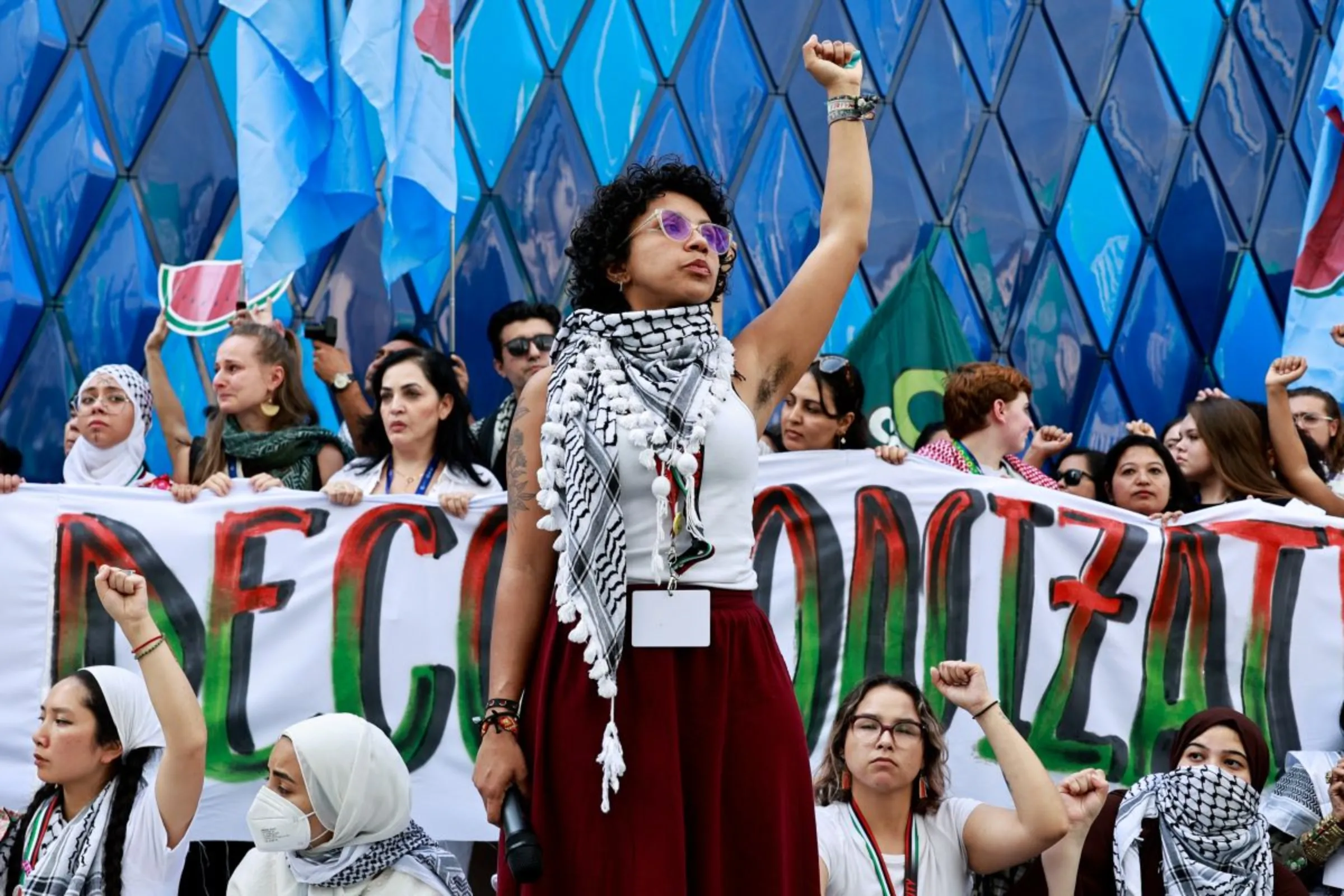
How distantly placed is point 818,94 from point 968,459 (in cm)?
458

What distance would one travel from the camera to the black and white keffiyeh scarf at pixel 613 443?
2.60m

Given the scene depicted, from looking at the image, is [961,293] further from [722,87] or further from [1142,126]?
[722,87]

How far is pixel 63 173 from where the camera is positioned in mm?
8688

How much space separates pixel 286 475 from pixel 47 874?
164cm

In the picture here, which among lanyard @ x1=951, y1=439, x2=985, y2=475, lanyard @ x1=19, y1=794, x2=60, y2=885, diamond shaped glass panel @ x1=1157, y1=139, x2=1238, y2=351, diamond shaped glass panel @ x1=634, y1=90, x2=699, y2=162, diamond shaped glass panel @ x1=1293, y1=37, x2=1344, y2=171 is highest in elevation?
diamond shaped glass panel @ x1=1293, y1=37, x2=1344, y2=171

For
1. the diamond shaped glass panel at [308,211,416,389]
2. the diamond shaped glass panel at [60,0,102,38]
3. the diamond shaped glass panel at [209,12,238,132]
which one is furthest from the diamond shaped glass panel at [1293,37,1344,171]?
the diamond shaped glass panel at [60,0,102,38]

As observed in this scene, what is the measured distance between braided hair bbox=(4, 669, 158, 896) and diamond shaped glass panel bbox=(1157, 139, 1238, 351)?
7417 mm

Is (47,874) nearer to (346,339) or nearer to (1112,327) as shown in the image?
(346,339)

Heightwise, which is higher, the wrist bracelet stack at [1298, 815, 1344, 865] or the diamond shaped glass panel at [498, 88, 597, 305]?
the diamond shaped glass panel at [498, 88, 597, 305]

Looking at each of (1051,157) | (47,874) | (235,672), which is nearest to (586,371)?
(47,874)

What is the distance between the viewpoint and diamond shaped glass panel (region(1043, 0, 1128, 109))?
1002 centimetres

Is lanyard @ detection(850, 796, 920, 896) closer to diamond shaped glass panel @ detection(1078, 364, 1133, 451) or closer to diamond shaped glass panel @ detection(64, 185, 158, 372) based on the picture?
diamond shaped glass panel @ detection(64, 185, 158, 372)

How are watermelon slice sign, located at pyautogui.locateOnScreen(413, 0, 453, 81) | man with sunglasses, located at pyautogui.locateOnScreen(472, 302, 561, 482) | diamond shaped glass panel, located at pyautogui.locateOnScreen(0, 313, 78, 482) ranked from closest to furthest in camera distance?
man with sunglasses, located at pyautogui.locateOnScreen(472, 302, 561, 482), watermelon slice sign, located at pyautogui.locateOnScreen(413, 0, 453, 81), diamond shaped glass panel, located at pyautogui.locateOnScreen(0, 313, 78, 482)

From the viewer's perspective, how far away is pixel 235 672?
4.75m
